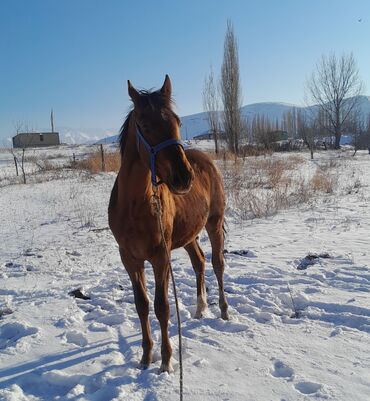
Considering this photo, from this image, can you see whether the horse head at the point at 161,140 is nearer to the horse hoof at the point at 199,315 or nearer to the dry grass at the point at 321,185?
the horse hoof at the point at 199,315

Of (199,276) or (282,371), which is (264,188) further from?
(282,371)

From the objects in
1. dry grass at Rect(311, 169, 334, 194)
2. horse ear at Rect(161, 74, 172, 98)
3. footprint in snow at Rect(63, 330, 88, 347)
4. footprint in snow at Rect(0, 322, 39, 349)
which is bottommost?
footprint in snow at Rect(63, 330, 88, 347)

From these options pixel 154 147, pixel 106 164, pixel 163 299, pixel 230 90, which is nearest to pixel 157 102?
pixel 154 147

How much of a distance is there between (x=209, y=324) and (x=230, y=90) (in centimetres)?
2422

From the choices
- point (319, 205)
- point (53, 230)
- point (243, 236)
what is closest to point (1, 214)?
point (53, 230)

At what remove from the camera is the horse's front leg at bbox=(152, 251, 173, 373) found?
8.57 ft

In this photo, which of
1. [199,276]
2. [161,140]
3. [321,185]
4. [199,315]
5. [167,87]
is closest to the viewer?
[161,140]

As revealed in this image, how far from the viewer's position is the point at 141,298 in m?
2.84

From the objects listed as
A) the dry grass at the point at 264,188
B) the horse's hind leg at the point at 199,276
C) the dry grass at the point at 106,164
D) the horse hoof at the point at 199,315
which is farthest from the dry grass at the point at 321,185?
the dry grass at the point at 106,164

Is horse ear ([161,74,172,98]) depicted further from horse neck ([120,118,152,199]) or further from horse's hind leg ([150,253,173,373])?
horse's hind leg ([150,253,173,373])

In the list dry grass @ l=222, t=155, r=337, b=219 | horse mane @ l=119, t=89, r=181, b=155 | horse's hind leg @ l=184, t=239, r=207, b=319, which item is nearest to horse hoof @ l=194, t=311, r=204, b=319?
horse's hind leg @ l=184, t=239, r=207, b=319

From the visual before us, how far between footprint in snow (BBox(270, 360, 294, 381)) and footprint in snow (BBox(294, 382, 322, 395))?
0.28 feet

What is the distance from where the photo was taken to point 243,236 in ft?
22.4

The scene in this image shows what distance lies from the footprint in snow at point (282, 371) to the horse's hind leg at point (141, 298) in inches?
38.1
